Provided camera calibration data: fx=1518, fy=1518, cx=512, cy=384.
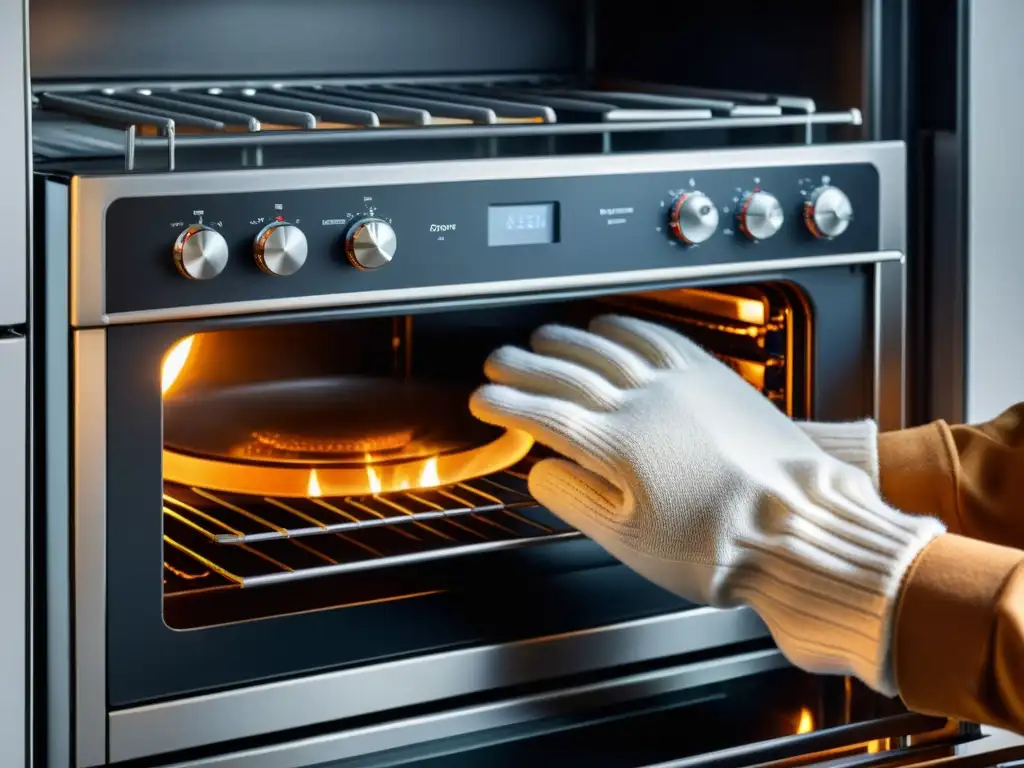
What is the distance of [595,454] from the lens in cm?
107

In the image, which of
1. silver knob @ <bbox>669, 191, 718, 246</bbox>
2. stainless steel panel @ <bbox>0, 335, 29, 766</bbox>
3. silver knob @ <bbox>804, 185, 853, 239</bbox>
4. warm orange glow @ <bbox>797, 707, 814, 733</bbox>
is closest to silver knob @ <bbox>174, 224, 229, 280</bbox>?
stainless steel panel @ <bbox>0, 335, 29, 766</bbox>

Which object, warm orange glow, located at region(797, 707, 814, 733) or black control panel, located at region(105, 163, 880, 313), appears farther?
warm orange glow, located at region(797, 707, 814, 733)

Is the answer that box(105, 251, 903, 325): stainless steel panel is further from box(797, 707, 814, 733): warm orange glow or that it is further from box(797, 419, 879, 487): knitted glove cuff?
box(797, 707, 814, 733): warm orange glow

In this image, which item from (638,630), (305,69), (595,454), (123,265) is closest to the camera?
(123,265)

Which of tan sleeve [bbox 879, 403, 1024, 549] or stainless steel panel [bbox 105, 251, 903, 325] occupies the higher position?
stainless steel panel [bbox 105, 251, 903, 325]

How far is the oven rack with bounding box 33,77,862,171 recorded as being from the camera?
1.05 meters

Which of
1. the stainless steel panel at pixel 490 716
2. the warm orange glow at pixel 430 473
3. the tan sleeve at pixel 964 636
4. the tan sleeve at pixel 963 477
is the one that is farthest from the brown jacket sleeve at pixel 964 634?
the warm orange glow at pixel 430 473

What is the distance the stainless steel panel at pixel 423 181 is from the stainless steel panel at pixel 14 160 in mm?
31

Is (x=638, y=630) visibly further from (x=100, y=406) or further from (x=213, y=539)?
(x=100, y=406)

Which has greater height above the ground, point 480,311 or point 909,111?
point 909,111

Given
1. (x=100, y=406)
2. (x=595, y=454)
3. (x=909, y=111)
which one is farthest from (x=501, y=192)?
(x=909, y=111)

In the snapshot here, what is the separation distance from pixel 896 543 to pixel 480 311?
452mm

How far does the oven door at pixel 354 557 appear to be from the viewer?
999 mm

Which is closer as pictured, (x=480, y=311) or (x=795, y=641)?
(x=795, y=641)
